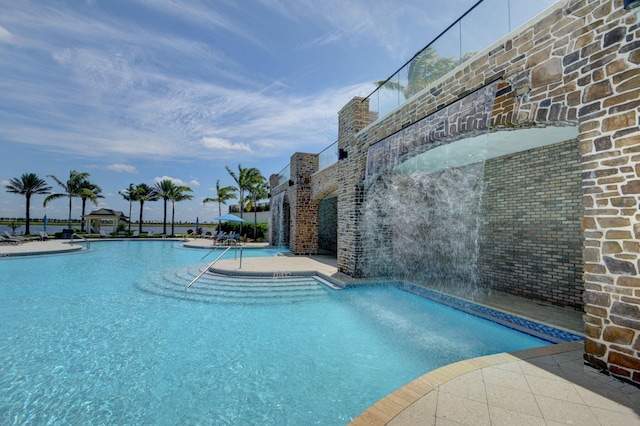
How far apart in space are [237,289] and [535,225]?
795 centimetres

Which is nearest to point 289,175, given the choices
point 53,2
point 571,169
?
point 53,2

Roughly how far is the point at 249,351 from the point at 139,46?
9.24 meters

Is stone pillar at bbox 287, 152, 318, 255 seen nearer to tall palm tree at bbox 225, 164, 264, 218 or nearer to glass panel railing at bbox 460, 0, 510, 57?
glass panel railing at bbox 460, 0, 510, 57

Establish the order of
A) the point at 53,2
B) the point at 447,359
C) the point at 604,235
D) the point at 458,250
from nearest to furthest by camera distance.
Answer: the point at 604,235, the point at 447,359, the point at 53,2, the point at 458,250

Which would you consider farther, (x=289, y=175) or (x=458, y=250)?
(x=289, y=175)

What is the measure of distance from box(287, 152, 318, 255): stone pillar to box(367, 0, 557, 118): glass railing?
8.99m

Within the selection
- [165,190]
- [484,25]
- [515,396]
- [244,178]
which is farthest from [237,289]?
[165,190]

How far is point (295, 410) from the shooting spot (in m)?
3.00

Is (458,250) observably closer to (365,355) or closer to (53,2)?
(365,355)

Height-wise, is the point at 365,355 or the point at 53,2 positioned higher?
the point at 53,2

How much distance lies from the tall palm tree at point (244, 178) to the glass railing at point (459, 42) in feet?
76.6

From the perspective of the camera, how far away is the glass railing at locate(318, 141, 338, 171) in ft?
40.4

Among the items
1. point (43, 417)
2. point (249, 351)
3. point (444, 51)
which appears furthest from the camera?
point (444, 51)

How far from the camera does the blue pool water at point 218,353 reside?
304 centimetres
